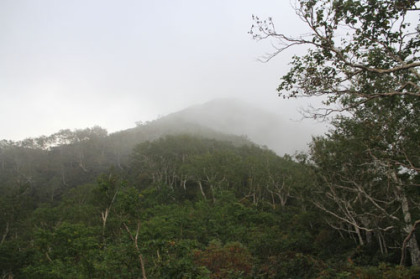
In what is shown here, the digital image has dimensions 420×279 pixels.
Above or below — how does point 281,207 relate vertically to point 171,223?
below

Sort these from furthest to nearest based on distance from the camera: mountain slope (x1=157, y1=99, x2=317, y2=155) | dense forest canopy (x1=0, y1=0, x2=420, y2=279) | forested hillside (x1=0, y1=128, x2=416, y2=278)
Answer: mountain slope (x1=157, y1=99, x2=317, y2=155)
forested hillside (x1=0, y1=128, x2=416, y2=278)
dense forest canopy (x1=0, y1=0, x2=420, y2=279)

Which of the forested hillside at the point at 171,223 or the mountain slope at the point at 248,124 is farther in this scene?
the mountain slope at the point at 248,124

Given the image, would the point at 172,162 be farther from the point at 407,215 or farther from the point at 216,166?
the point at 407,215

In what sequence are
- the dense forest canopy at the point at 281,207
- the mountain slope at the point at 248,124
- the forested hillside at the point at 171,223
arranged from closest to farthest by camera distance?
the dense forest canopy at the point at 281,207 < the forested hillside at the point at 171,223 < the mountain slope at the point at 248,124

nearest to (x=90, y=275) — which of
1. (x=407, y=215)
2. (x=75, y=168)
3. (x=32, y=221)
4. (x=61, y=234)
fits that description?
(x=61, y=234)

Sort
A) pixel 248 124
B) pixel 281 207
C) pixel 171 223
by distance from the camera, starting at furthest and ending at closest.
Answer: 1. pixel 248 124
2. pixel 281 207
3. pixel 171 223

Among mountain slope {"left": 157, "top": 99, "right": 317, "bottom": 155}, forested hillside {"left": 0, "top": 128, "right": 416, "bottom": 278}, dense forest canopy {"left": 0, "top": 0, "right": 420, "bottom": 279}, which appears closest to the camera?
dense forest canopy {"left": 0, "top": 0, "right": 420, "bottom": 279}

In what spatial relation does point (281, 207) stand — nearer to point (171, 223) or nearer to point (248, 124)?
point (171, 223)

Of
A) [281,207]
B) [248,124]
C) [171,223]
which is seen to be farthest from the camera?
[248,124]

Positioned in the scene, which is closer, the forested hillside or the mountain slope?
the forested hillside

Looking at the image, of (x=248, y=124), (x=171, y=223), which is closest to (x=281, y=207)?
(x=171, y=223)

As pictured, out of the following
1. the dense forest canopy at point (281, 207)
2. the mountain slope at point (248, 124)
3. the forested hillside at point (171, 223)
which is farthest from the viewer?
the mountain slope at point (248, 124)

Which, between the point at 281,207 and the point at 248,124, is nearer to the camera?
the point at 281,207

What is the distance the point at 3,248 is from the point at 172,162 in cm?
3321
